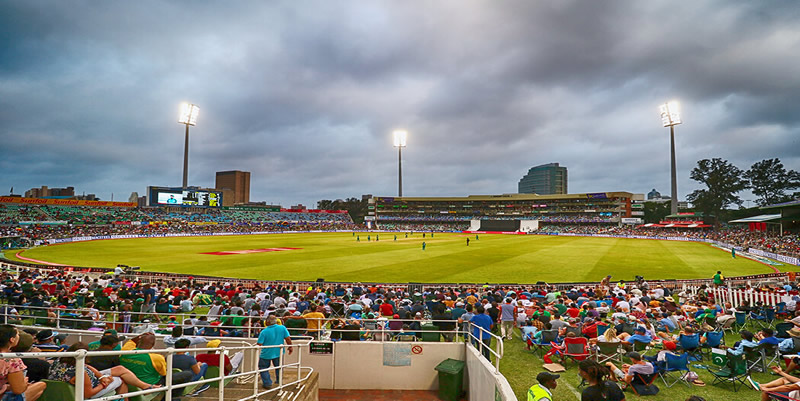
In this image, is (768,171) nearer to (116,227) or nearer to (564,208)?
(564,208)

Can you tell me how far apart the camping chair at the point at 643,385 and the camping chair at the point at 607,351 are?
0.75 metres

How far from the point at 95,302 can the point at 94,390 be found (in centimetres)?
1253

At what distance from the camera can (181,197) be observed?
89500mm

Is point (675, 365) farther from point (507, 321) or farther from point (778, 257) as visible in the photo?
point (778, 257)

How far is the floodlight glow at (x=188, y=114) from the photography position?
80562 mm

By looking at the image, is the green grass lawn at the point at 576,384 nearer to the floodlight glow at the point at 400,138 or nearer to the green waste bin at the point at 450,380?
the green waste bin at the point at 450,380

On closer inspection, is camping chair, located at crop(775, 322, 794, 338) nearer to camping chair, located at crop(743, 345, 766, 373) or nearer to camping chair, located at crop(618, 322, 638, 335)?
camping chair, located at crop(743, 345, 766, 373)

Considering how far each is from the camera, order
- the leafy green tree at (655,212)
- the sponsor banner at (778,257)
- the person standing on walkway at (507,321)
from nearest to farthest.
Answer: the person standing on walkway at (507,321), the sponsor banner at (778,257), the leafy green tree at (655,212)

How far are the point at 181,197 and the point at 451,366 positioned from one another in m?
95.9

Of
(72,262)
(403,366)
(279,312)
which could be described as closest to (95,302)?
(279,312)

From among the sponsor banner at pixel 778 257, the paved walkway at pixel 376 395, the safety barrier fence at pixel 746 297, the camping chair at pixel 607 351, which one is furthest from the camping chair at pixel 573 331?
the sponsor banner at pixel 778 257

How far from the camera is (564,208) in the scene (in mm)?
124188

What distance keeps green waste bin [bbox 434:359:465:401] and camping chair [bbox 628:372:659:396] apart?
357 centimetres

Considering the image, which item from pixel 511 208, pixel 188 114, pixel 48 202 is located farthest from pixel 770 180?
pixel 48 202
